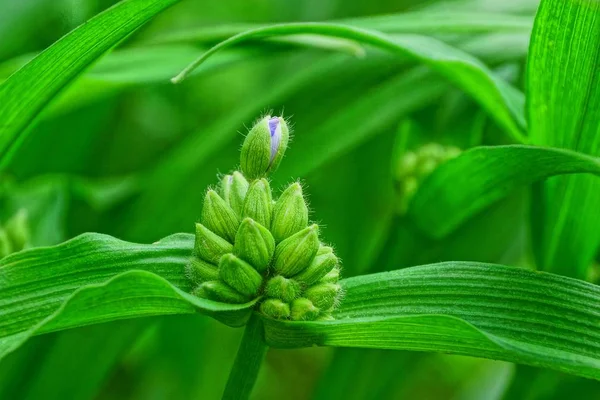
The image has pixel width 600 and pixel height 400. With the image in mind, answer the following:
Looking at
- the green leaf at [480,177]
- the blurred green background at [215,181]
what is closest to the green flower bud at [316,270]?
the green leaf at [480,177]

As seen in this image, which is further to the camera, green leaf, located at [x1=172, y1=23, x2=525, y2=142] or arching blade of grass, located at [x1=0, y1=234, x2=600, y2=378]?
green leaf, located at [x1=172, y1=23, x2=525, y2=142]

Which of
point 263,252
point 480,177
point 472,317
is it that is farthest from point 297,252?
point 480,177

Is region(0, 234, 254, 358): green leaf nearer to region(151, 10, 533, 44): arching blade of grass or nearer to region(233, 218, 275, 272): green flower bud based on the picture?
region(233, 218, 275, 272): green flower bud

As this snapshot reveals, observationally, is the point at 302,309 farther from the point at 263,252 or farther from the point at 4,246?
the point at 4,246

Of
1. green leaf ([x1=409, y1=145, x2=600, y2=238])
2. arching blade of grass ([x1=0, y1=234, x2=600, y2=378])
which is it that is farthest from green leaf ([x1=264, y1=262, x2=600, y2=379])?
green leaf ([x1=409, y1=145, x2=600, y2=238])

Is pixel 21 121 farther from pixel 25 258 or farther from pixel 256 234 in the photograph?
pixel 256 234

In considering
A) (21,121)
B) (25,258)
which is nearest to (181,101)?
(21,121)
